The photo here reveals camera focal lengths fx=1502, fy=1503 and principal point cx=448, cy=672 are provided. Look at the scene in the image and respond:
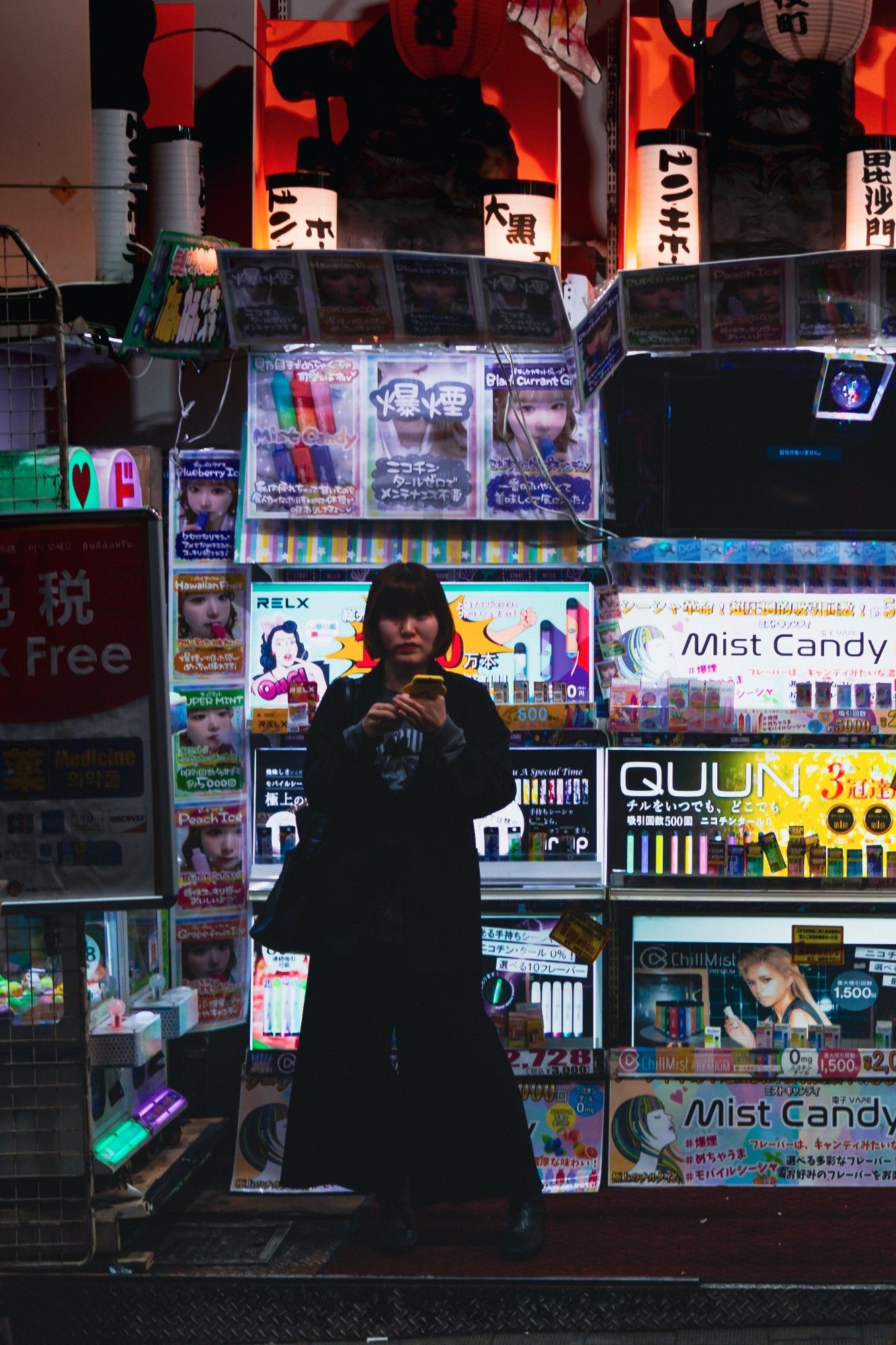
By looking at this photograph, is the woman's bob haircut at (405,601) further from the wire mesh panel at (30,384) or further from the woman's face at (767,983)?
the woman's face at (767,983)

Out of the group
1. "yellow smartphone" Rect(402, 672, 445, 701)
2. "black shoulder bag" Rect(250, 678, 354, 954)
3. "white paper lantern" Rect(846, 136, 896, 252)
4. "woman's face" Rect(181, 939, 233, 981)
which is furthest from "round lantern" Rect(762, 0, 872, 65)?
"woman's face" Rect(181, 939, 233, 981)

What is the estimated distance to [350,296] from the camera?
16.6ft

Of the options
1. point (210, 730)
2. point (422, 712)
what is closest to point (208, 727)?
point (210, 730)

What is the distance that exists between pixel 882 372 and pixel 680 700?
141 centimetres

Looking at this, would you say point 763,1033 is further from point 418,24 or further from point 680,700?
point 418,24

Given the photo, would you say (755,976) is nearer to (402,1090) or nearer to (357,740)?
(402,1090)

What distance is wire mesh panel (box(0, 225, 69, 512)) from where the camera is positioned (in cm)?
409

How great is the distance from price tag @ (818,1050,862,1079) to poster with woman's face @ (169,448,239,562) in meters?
2.89

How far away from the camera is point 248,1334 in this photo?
457cm

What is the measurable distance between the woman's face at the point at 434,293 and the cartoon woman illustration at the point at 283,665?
1.29 metres

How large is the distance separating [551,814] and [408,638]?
96 cm

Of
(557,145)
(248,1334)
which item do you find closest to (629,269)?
(557,145)

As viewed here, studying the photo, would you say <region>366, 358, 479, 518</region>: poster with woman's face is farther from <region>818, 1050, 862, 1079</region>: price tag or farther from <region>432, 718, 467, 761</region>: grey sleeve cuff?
<region>818, 1050, 862, 1079</region>: price tag

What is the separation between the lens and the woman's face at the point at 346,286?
16.4 ft
